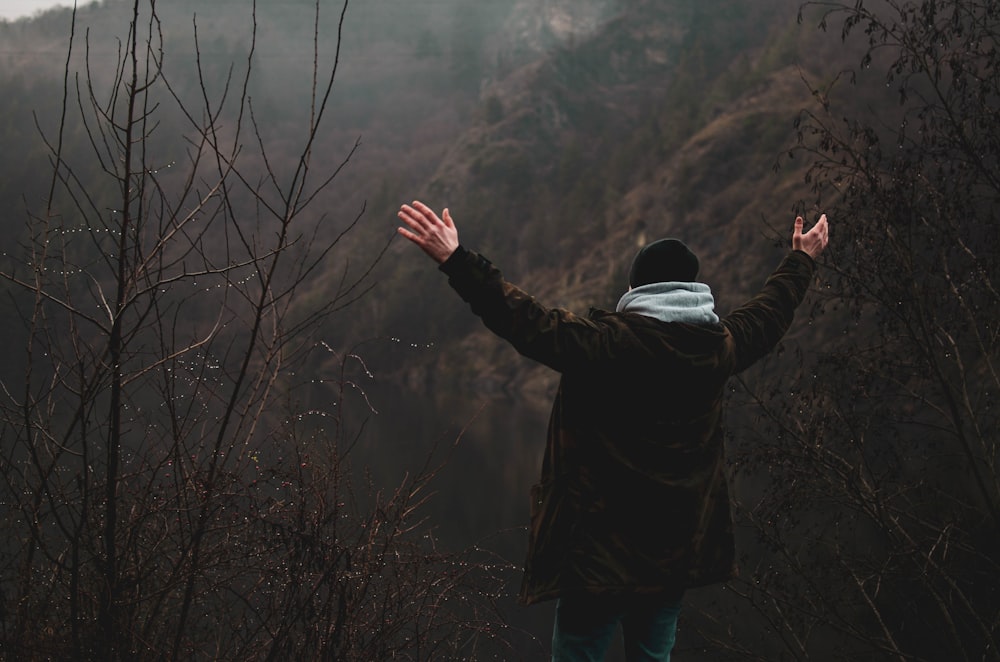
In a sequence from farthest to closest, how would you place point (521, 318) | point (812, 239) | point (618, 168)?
point (618, 168) → point (812, 239) → point (521, 318)

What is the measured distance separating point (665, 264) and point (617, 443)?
53 cm

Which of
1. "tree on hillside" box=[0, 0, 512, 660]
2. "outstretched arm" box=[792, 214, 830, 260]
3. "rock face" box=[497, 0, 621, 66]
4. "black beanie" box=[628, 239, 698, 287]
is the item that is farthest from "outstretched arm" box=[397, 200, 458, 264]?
"rock face" box=[497, 0, 621, 66]

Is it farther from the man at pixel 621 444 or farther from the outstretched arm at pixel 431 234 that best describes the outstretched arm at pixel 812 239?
the outstretched arm at pixel 431 234

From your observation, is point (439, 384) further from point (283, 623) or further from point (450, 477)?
point (283, 623)

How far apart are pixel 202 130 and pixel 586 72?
89495mm

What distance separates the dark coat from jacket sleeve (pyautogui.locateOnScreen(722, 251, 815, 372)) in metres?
0.20

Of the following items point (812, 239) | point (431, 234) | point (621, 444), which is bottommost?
point (621, 444)

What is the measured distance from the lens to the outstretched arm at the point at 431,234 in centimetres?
210

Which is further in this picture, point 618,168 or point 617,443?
point 618,168

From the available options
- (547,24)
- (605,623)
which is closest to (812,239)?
(605,623)

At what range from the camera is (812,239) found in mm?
3064

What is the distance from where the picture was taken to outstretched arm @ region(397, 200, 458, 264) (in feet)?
6.88

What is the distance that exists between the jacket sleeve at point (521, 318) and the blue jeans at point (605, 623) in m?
0.65

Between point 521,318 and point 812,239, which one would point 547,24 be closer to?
point 812,239
